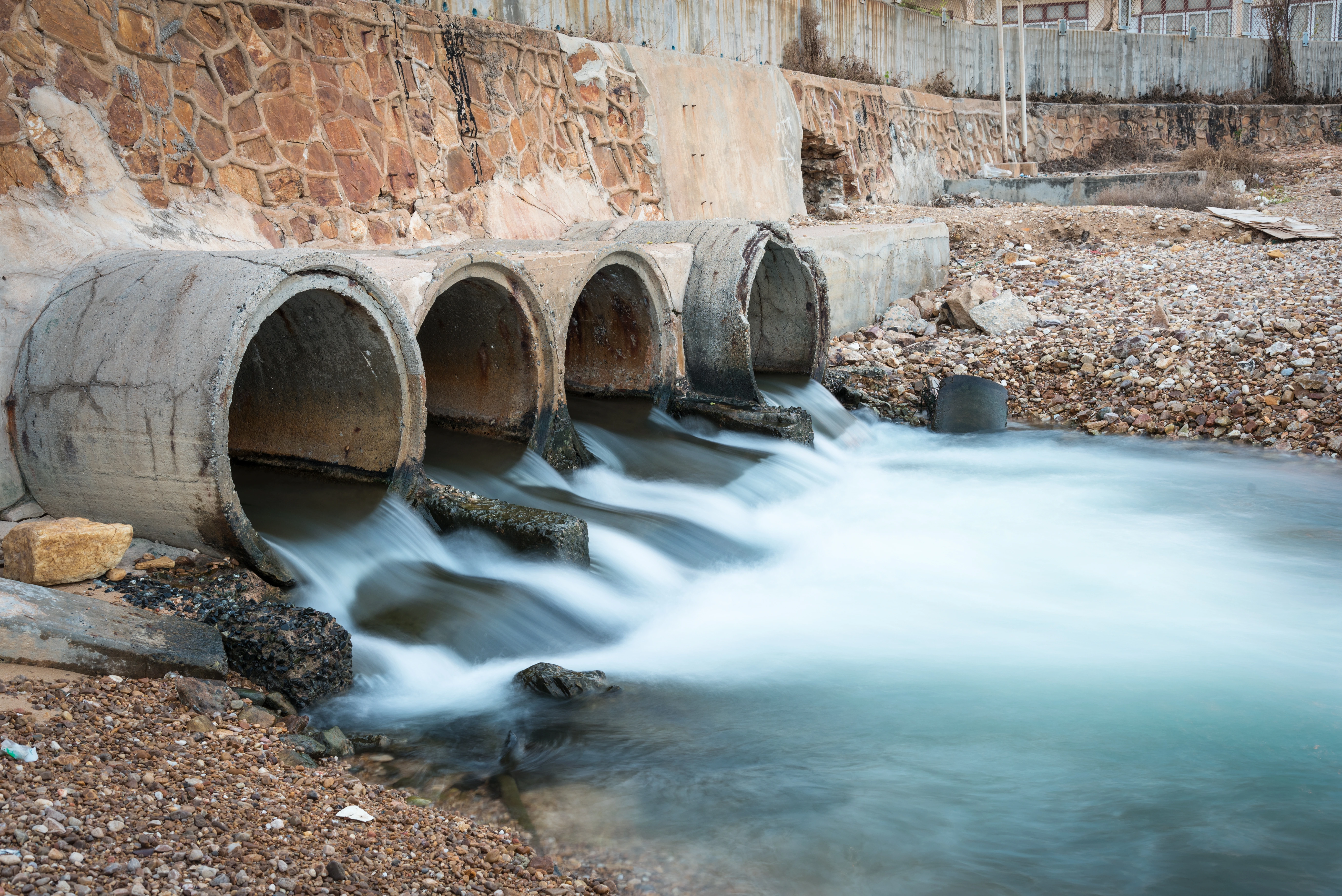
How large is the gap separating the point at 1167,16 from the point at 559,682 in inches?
1382

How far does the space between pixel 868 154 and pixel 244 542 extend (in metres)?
12.7

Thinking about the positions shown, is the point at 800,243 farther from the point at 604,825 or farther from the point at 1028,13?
the point at 1028,13

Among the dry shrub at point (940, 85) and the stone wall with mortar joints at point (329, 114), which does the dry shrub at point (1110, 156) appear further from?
the stone wall with mortar joints at point (329, 114)

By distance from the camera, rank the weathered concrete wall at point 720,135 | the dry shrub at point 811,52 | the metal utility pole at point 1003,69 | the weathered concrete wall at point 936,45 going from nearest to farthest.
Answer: the weathered concrete wall at point 720,135, the weathered concrete wall at point 936,45, the dry shrub at point 811,52, the metal utility pole at point 1003,69

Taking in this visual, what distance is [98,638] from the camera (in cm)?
314

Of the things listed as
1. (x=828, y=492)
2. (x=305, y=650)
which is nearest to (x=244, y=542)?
(x=305, y=650)

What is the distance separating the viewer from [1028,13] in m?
32.8

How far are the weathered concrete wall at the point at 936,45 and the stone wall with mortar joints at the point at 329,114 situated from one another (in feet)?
3.25

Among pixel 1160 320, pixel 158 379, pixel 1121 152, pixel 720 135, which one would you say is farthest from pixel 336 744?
pixel 1121 152

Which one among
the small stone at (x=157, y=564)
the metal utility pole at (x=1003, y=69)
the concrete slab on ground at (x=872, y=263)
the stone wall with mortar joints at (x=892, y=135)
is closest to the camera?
the small stone at (x=157, y=564)

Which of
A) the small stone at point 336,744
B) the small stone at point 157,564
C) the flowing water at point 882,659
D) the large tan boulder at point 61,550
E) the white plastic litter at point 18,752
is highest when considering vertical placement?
the large tan boulder at point 61,550

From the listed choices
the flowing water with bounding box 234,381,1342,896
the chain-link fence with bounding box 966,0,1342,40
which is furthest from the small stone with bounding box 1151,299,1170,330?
the chain-link fence with bounding box 966,0,1342,40

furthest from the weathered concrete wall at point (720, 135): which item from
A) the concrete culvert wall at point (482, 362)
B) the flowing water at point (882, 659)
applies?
the flowing water at point (882, 659)

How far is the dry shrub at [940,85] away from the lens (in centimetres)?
1850
